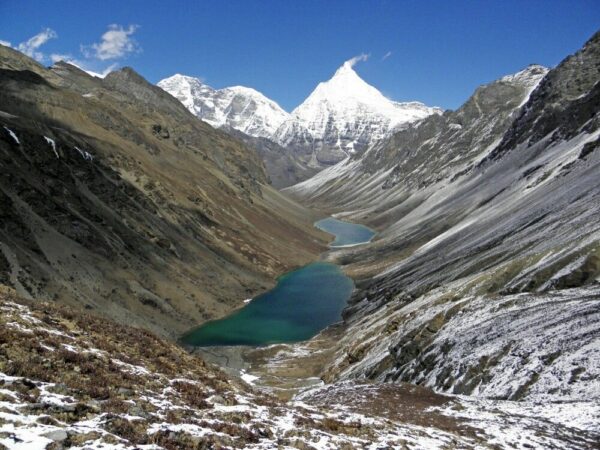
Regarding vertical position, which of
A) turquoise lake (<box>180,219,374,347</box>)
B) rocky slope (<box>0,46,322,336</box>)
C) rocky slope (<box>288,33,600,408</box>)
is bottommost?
turquoise lake (<box>180,219,374,347</box>)

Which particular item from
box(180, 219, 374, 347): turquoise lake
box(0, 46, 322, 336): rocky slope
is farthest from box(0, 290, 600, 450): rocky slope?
box(180, 219, 374, 347): turquoise lake

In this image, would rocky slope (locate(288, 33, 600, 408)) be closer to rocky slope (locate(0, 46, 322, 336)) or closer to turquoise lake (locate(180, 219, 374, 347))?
turquoise lake (locate(180, 219, 374, 347))

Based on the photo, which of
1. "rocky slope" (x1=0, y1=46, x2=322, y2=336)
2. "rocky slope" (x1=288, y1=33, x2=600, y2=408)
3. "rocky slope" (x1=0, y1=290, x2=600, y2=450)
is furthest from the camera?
"rocky slope" (x1=0, y1=46, x2=322, y2=336)

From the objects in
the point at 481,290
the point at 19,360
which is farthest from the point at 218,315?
the point at 19,360

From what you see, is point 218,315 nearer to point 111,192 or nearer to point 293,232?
point 111,192

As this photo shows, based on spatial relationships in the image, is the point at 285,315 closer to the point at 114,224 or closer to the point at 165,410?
the point at 114,224

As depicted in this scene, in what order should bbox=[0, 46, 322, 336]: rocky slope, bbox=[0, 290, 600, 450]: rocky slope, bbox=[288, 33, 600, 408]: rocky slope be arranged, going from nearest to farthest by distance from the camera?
bbox=[0, 290, 600, 450]: rocky slope < bbox=[288, 33, 600, 408]: rocky slope < bbox=[0, 46, 322, 336]: rocky slope

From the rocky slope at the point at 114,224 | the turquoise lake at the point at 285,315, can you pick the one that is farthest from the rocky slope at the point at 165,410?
the turquoise lake at the point at 285,315

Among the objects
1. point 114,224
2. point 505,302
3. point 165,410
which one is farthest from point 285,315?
point 165,410

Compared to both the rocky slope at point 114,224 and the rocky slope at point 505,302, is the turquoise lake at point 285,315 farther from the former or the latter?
the rocky slope at point 505,302
